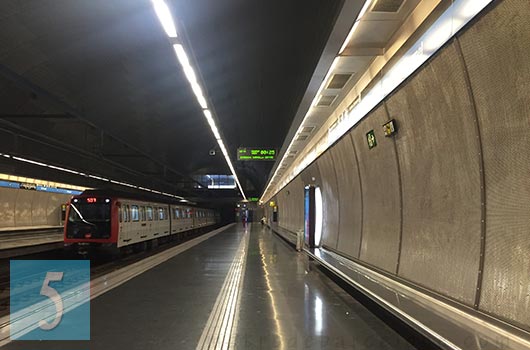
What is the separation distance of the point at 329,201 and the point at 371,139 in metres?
6.52

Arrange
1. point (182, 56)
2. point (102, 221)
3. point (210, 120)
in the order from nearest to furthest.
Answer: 1. point (182, 56)
2. point (210, 120)
3. point (102, 221)

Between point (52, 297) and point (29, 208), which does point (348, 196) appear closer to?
point (52, 297)

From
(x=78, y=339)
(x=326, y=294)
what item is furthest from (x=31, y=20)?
(x=326, y=294)

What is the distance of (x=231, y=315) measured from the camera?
706 centimetres

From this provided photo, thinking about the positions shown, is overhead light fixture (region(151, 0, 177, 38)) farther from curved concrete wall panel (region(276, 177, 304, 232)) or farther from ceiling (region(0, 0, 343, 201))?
curved concrete wall panel (region(276, 177, 304, 232))

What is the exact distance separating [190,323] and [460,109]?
4.65 m

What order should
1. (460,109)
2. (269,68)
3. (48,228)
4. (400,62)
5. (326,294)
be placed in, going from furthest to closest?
Answer: (48,228) < (269,68) < (326,294) < (400,62) < (460,109)

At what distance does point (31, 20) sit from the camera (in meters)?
9.70

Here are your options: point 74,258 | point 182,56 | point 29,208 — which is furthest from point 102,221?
point 182,56

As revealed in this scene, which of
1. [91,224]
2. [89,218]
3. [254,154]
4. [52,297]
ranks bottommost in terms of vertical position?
[52,297]

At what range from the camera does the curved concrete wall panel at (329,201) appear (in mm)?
14166

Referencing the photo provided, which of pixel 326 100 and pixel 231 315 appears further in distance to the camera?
pixel 326 100

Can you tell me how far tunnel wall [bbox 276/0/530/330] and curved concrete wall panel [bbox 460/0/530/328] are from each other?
0.01 meters

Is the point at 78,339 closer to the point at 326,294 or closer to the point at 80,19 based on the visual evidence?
the point at 326,294
